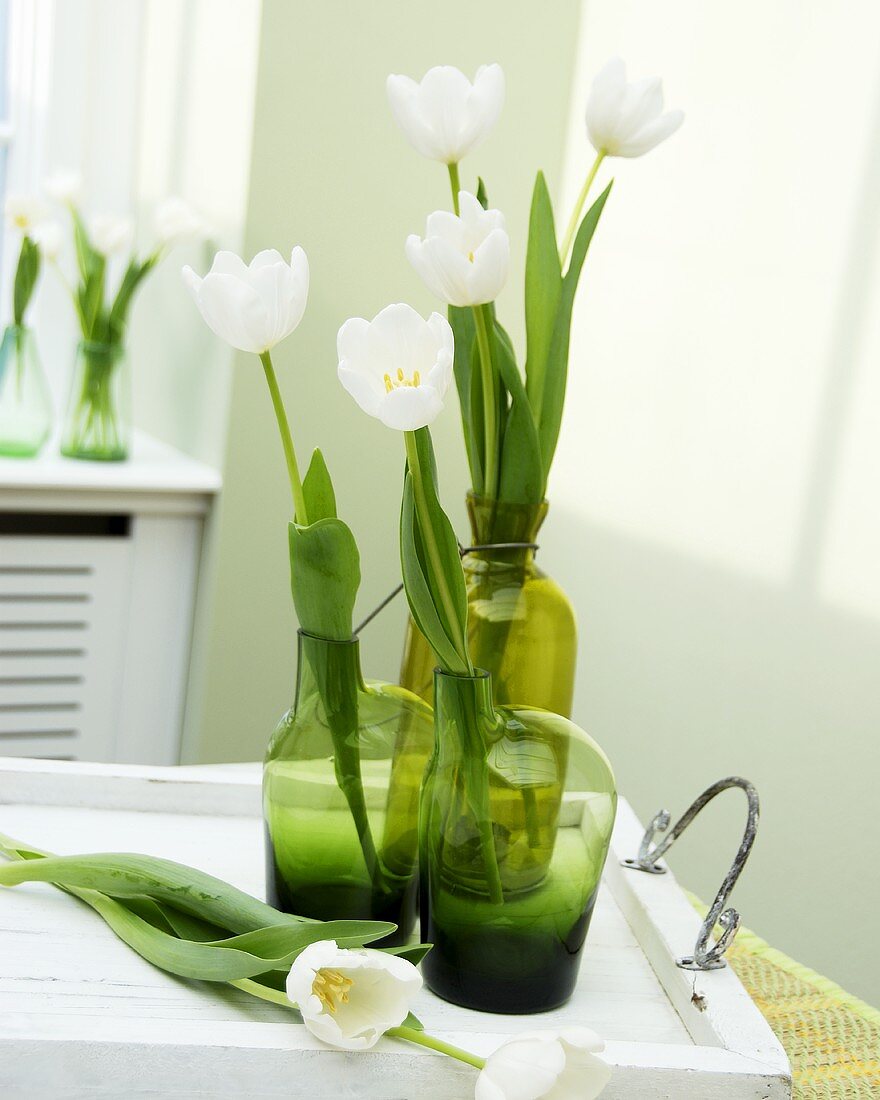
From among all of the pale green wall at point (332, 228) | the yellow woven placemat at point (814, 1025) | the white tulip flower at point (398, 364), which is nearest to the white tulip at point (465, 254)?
the white tulip flower at point (398, 364)

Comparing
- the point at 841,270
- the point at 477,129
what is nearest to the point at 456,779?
the point at 477,129

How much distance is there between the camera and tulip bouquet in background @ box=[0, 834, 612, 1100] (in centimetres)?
51

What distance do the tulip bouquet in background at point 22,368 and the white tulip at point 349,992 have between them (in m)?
1.47

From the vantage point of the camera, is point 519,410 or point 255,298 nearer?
point 255,298

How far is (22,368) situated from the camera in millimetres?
1866

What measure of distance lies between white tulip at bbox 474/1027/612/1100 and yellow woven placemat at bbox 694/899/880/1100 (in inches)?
11.0

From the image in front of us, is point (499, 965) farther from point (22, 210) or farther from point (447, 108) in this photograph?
point (22, 210)

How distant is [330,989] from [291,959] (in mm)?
30

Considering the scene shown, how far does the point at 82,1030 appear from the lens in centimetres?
55

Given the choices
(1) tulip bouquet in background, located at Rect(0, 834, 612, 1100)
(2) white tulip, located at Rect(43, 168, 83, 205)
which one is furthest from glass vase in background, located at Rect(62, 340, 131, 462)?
(1) tulip bouquet in background, located at Rect(0, 834, 612, 1100)

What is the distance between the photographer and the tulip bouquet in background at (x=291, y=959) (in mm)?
515

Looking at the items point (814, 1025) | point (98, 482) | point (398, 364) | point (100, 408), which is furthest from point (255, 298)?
point (100, 408)

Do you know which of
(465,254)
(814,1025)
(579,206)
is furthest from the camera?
(814,1025)

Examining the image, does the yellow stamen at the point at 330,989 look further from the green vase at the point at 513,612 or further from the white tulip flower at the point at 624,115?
the white tulip flower at the point at 624,115
